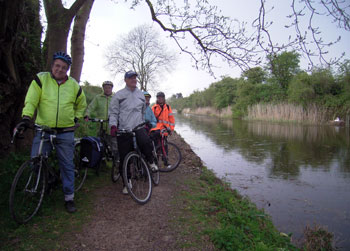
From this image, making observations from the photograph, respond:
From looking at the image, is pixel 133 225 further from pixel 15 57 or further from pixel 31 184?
pixel 15 57

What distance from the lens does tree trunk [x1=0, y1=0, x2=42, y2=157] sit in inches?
→ 156

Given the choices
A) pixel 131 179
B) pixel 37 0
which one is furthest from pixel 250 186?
pixel 37 0

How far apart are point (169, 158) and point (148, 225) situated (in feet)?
10.7

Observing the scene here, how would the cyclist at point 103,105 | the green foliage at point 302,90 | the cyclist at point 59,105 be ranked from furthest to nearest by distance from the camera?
the green foliage at point 302,90 < the cyclist at point 103,105 < the cyclist at point 59,105

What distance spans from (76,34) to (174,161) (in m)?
4.12

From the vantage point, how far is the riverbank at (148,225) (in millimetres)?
3047

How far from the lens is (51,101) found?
339cm

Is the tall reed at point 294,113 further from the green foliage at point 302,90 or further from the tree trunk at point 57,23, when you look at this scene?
the tree trunk at point 57,23

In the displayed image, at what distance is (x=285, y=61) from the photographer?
5098mm

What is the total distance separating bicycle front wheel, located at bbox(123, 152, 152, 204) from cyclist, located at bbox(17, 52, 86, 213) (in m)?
0.90

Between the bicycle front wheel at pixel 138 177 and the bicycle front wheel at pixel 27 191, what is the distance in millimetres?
1241

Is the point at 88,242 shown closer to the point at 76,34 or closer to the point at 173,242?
A: the point at 173,242

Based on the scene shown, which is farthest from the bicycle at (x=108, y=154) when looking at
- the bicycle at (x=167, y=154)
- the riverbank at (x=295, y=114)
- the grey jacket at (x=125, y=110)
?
the riverbank at (x=295, y=114)

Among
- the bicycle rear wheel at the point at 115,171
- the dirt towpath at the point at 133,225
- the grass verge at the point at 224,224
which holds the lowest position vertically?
the grass verge at the point at 224,224
